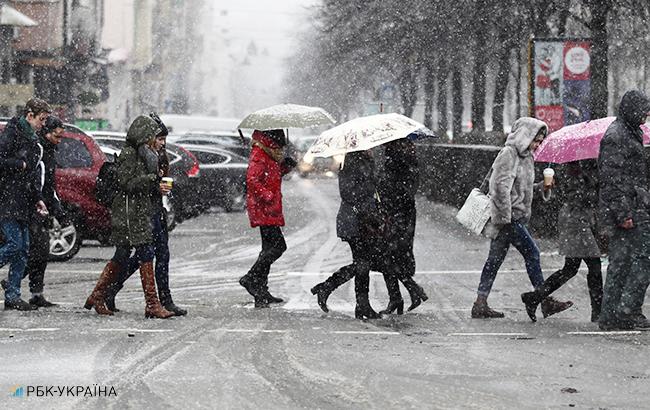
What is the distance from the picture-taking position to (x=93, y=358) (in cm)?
930

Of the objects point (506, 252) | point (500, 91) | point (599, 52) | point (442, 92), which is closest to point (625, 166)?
point (506, 252)

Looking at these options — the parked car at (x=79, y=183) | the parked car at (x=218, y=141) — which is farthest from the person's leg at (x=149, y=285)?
the parked car at (x=218, y=141)

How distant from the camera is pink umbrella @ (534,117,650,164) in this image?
1166 centimetres

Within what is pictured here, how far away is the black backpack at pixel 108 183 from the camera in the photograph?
11.9m

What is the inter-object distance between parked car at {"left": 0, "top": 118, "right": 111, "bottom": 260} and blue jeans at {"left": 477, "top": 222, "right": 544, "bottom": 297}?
8.16 m

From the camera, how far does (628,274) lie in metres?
11.1

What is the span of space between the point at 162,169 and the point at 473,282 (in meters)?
4.45

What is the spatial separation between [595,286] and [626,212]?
1.21 metres

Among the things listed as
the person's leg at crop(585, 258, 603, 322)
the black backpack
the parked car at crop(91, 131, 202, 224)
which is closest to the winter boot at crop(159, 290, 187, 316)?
the black backpack

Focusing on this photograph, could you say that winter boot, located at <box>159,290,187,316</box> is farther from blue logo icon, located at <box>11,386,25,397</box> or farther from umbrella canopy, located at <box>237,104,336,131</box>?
blue logo icon, located at <box>11,386,25,397</box>

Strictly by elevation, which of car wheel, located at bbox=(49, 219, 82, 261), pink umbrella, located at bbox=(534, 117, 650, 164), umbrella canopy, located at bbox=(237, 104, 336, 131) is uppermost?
umbrella canopy, located at bbox=(237, 104, 336, 131)

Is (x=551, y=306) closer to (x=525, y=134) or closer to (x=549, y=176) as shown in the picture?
(x=549, y=176)

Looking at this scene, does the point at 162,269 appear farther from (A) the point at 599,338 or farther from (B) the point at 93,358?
(A) the point at 599,338

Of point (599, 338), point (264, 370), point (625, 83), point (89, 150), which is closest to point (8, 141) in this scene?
point (264, 370)
